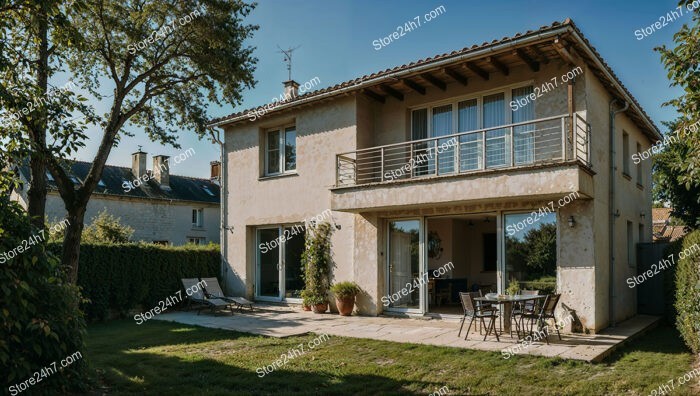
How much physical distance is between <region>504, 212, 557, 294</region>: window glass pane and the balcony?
1334 mm

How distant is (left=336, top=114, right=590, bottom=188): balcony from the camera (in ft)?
37.0

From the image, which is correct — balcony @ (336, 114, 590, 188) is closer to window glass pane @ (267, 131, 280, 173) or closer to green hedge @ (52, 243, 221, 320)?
window glass pane @ (267, 131, 280, 173)

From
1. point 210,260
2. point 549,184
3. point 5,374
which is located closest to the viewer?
point 5,374

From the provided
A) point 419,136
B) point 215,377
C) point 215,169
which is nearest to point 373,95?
point 419,136

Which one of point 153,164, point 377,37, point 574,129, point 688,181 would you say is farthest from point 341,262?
point 153,164

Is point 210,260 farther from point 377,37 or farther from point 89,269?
point 377,37

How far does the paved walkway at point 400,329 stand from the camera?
371 inches

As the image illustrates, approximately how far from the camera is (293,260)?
16578 mm

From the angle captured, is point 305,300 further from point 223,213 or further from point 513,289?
point 513,289

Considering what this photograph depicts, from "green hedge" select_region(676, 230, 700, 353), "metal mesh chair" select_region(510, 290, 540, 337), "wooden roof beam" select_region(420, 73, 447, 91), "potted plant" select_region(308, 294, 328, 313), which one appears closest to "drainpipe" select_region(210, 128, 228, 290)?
"potted plant" select_region(308, 294, 328, 313)

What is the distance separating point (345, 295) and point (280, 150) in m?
5.49

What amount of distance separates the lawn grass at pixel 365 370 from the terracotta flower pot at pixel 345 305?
11.4 feet

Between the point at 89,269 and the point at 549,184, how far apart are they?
12.1 m

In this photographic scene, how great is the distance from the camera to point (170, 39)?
12523 mm
